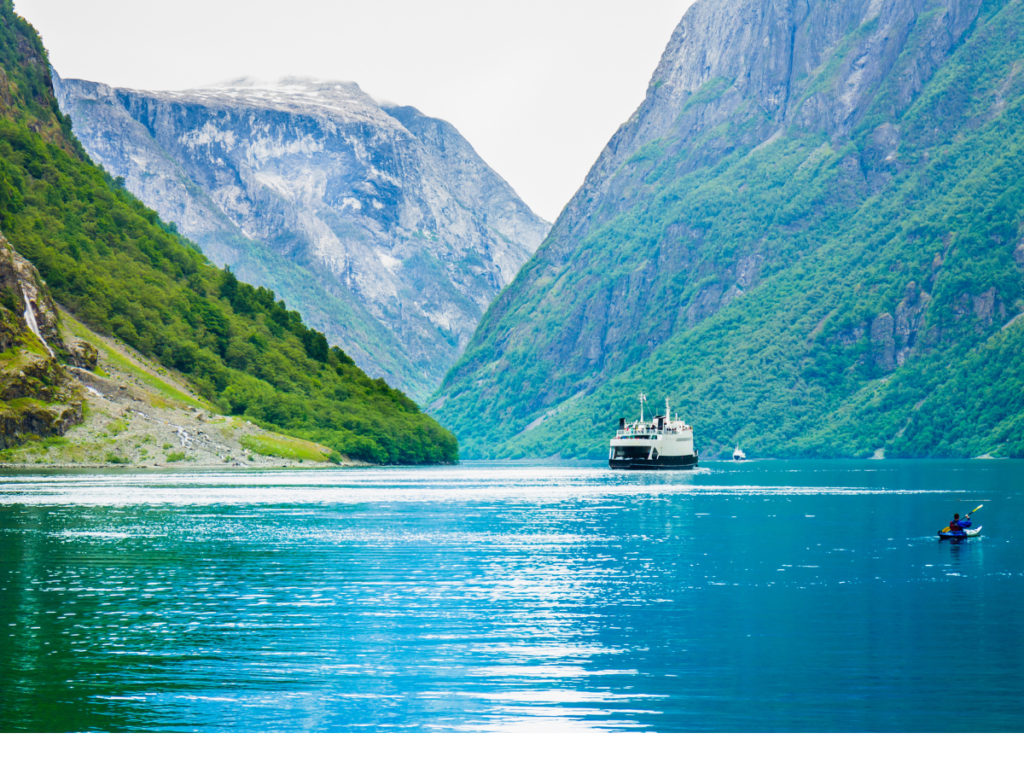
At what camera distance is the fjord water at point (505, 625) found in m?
29.7

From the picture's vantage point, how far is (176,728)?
90.8 ft

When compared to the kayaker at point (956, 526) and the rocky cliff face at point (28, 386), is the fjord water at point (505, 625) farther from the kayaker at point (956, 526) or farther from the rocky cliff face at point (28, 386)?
the rocky cliff face at point (28, 386)

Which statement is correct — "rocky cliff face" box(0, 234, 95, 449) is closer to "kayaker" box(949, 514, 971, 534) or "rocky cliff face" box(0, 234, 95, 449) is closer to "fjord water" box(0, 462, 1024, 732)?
"fjord water" box(0, 462, 1024, 732)

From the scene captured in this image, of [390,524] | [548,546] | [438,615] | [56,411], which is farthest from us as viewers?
[56,411]

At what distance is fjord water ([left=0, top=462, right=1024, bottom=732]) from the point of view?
2966 cm

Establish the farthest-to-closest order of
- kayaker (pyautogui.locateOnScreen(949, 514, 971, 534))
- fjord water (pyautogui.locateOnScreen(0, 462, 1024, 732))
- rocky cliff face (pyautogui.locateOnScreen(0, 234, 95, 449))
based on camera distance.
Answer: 1. rocky cliff face (pyautogui.locateOnScreen(0, 234, 95, 449))
2. kayaker (pyautogui.locateOnScreen(949, 514, 971, 534))
3. fjord water (pyautogui.locateOnScreen(0, 462, 1024, 732))

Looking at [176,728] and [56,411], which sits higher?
[56,411]

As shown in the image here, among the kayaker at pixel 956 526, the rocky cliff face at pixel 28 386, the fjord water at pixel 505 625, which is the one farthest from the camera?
the rocky cliff face at pixel 28 386

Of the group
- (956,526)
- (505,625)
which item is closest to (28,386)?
(956,526)

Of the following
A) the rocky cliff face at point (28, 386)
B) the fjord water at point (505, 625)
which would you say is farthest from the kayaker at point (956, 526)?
the rocky cliff face at point (28, 386)

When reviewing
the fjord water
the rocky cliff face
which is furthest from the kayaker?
the rocky cliff face

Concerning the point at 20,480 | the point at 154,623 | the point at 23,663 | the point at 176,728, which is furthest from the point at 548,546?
the point at 20,480
